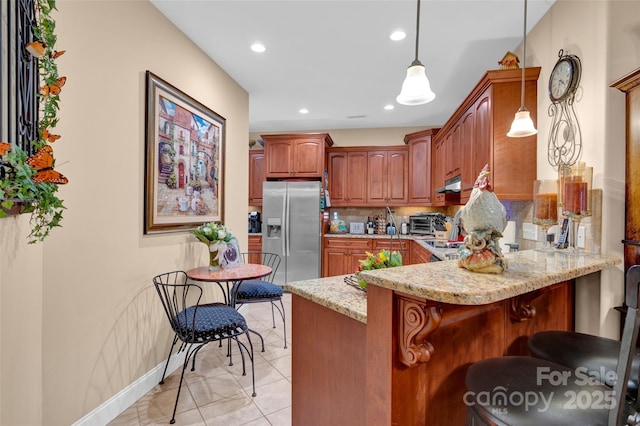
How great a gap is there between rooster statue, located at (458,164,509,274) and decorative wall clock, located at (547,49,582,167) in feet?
3.80

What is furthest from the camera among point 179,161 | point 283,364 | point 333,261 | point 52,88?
point 333,261

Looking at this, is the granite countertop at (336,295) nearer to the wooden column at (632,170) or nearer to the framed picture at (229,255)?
the wooden column at (632,170)

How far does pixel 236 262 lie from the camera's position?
2811 millimetres

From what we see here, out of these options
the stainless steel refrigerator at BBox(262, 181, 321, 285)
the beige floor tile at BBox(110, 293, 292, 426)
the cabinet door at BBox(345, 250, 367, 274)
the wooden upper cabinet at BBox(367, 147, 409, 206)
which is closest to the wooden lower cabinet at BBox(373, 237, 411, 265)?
the cabinet door at BBox(345, 250, 367, 274)

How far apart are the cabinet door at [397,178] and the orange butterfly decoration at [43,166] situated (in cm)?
463

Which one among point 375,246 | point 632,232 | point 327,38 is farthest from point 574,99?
point 375,246

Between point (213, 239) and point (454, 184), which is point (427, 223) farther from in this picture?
point (213, 239)

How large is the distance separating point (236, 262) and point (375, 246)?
8.49 ft

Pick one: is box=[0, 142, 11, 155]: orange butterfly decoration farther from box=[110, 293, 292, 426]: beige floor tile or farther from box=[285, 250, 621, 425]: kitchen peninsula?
box=[110, 293, 292, 426]: beige floor tile

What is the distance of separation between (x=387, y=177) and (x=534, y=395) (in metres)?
4.49

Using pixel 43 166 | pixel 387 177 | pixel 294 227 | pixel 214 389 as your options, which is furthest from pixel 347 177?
pixel 43 166

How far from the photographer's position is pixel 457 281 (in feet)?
3.19

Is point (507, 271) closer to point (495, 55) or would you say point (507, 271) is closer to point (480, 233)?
point (480, 233)

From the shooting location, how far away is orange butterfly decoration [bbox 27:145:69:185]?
1.00m
